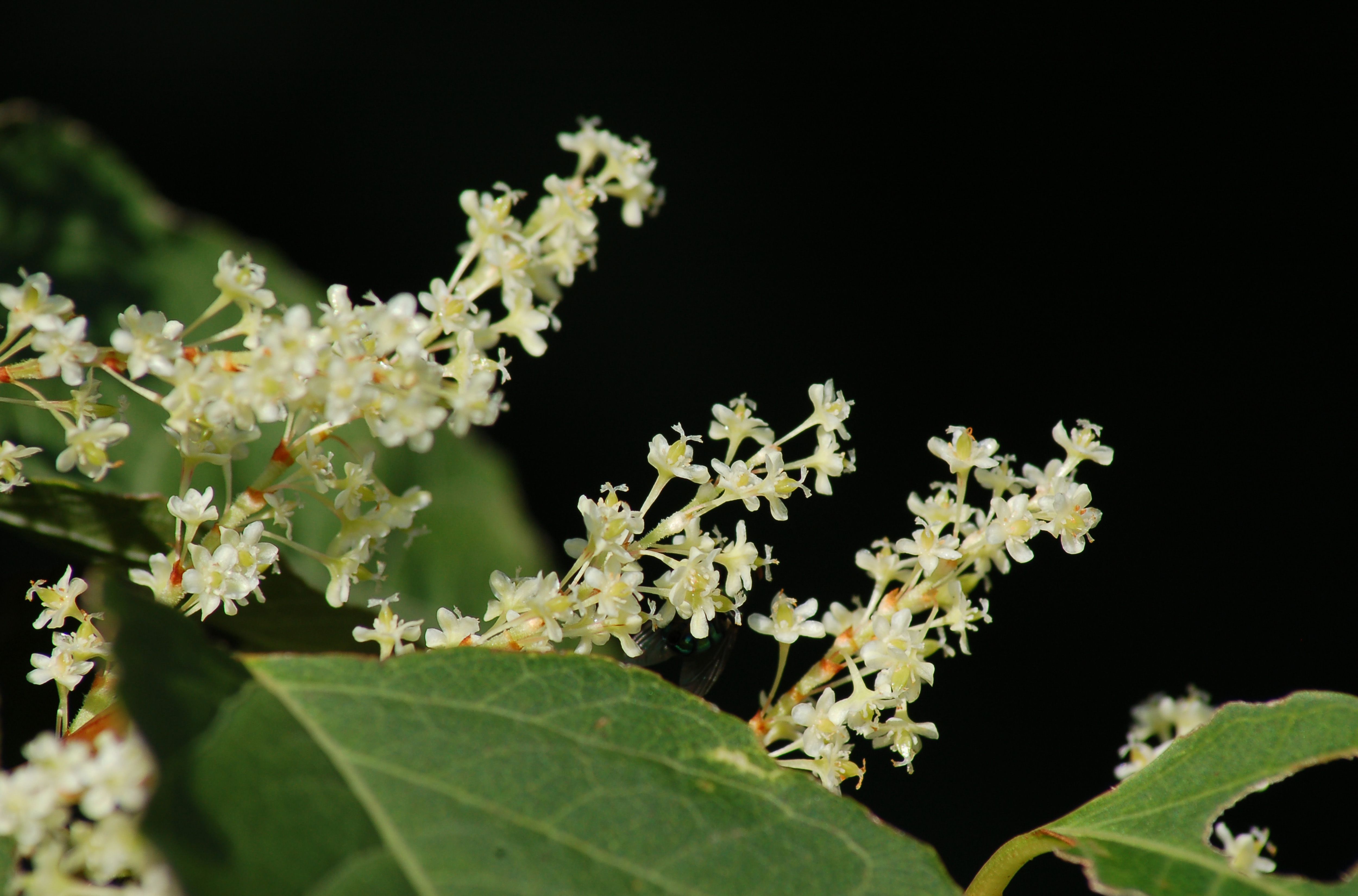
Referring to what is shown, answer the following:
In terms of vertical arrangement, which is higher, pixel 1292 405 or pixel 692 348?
pixel 692 348

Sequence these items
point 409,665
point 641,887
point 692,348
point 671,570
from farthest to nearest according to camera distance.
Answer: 1. point 692,348
2. point 671,570
3. point 409,665
4. point 641,887

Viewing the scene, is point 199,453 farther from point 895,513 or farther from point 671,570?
point 895,513

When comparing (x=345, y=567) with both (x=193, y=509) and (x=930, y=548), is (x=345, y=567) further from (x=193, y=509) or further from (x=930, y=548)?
(x=930, y=548)

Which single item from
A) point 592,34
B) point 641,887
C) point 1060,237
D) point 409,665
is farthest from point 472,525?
point 1060,237

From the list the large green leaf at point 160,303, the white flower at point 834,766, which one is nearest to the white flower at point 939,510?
the white flower at point 834,766

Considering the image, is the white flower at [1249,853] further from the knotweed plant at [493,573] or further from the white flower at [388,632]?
the white flower at [388,632]

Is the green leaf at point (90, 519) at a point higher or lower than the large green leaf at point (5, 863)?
higher
